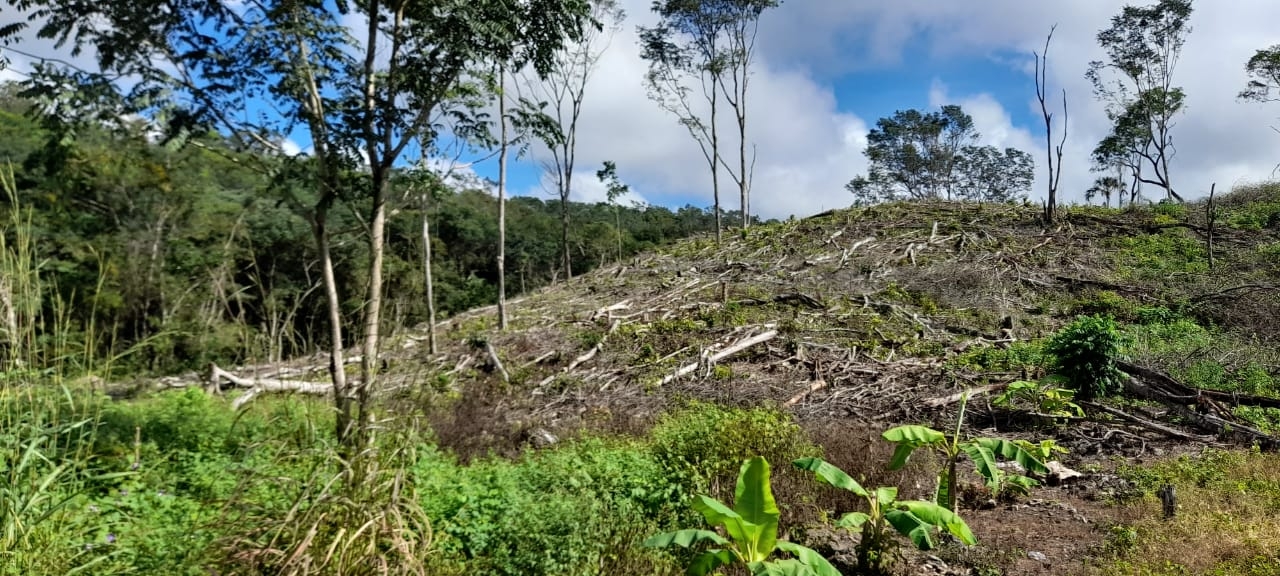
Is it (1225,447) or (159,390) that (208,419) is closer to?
(159,390)

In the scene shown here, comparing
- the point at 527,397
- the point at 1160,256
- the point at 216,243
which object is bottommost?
the point at 527,397

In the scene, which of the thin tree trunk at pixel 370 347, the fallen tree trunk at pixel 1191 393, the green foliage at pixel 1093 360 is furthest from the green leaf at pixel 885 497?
the fallen tree trunk at pixel 1191 393

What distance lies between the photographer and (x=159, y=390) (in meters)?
8.88

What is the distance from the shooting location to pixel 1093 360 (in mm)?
6734

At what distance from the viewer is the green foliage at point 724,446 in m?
4.88

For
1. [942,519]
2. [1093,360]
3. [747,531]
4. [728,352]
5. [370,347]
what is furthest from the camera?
[728,352]

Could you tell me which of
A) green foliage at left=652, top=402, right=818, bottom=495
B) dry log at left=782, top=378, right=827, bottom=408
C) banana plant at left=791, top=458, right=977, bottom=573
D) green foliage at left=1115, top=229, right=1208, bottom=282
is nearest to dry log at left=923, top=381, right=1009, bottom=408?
dry log at left=782, top=378, right=827, bottom=408

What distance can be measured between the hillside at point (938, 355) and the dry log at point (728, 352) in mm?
33

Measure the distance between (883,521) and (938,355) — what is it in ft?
20.2

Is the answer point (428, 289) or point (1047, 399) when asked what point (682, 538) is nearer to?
point (428, 289)

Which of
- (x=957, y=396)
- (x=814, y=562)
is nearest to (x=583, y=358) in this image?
(x=957, y=396)

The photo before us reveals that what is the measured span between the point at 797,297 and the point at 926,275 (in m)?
3.10

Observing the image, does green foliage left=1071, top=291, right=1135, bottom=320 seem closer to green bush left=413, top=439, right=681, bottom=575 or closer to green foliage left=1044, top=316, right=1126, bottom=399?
green foliage left=1044, top=316, right=1126, bottom=399

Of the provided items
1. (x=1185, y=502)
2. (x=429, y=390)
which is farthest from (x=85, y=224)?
(x=1185, y=502)
